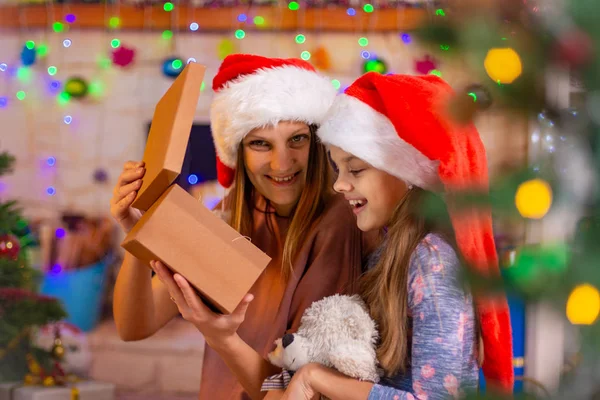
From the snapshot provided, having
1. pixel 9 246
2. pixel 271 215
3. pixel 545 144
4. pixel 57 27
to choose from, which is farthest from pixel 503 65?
pixel 57 27

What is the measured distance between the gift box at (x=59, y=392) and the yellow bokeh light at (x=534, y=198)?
10.0 feet

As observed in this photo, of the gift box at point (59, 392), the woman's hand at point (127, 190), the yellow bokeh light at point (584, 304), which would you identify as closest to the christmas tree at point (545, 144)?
the yellow bokeh light at point (584, 304)

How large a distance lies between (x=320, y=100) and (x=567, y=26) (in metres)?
1.19

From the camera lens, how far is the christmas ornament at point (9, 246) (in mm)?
2814

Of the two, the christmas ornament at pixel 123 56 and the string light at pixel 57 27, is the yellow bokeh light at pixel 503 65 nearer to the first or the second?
the christmas ornament at pixel 123 56

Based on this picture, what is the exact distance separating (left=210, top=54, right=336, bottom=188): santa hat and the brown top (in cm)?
22

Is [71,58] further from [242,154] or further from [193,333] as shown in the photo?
[242,154]

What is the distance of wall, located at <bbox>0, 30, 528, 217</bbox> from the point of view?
3830 millimetres

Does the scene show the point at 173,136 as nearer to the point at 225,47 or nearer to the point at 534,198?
the point at 534,198

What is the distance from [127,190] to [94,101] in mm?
2776

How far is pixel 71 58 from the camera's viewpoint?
397 centimetres

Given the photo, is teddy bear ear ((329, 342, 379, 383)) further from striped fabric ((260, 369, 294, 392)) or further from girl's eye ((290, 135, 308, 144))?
girl's eye ((290, 135, 308, 144))

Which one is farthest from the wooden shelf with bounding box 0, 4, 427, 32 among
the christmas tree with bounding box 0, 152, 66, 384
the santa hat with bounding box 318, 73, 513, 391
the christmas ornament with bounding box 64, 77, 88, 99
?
the santa hat with bounding box 318, 73, 513, 391

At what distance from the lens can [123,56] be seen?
3.89 metres
